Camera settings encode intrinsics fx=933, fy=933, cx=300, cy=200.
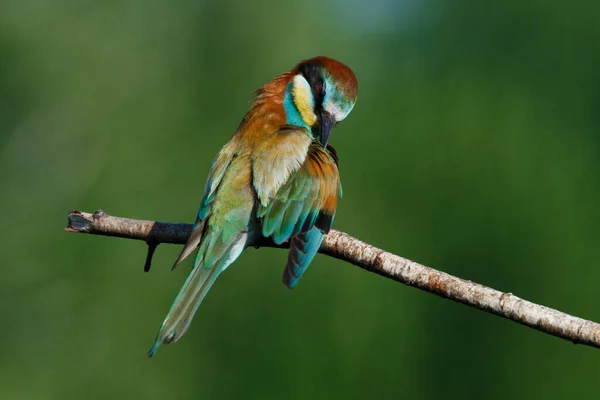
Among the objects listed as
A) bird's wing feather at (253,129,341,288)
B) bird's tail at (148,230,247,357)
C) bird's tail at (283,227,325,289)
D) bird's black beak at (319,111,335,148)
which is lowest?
bird's tail at (148,230,247,357)

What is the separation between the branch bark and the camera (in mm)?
2463

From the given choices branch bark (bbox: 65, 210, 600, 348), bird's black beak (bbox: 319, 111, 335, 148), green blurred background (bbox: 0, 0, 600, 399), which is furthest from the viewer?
green blurred background (bbox: 0, 0, 600, 399)

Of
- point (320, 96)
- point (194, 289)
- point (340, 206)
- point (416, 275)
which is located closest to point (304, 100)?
point (320, 96)

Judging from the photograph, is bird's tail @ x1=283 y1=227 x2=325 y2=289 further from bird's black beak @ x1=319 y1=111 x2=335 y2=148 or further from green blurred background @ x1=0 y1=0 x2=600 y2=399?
green blurred background @ x1=0 y1=0 x2=600 y2=399

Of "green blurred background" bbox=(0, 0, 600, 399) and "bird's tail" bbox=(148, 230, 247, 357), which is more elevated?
"green blurred background" bbox=(0, 0, 600, 399)

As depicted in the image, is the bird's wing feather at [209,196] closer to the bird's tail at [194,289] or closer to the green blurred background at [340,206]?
the bird's tail at [194,289]

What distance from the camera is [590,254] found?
8375 mm

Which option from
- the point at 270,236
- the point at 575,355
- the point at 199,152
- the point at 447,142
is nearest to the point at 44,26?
the point at 199,152

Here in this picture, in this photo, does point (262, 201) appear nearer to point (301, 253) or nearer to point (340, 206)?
point (301, 253)

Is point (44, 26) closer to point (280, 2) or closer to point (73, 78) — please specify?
point (73, 78)

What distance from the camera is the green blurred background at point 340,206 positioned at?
765 centimetres

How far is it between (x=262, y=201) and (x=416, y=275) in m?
0.82

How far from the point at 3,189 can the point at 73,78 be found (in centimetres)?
186

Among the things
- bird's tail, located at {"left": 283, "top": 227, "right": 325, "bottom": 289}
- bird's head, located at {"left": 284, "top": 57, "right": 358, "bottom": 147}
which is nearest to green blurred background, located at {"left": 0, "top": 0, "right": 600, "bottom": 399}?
bird's head, located at {"left": 284, "top": 57, "right": 358, "bottom": 147}
